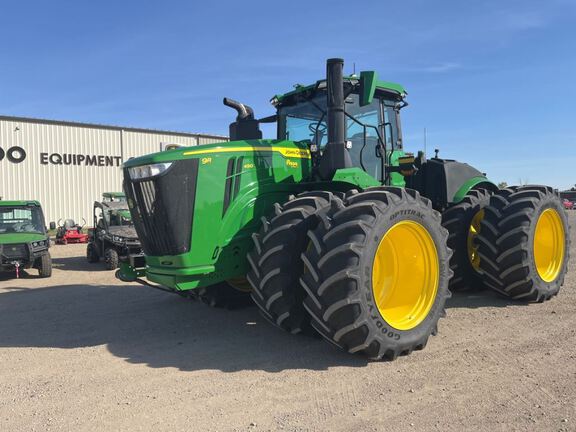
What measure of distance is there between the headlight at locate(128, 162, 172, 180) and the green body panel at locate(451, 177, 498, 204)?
13.4 ft

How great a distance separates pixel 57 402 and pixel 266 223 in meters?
2.29

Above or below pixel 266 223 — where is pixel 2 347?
below

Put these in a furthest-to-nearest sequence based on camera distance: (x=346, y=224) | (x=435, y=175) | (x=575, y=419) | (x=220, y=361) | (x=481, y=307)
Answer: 1. (x=435, y=175)
2. (x=481, y=307)
3. (x=220, y=361)
4. (x=346, y=224)
5. (x=575, y=419)

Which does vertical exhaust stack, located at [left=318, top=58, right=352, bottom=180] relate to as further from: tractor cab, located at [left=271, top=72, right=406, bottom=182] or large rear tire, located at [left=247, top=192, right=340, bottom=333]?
large rear tire, located at [left=247, top=192, right=340, bottom=333]

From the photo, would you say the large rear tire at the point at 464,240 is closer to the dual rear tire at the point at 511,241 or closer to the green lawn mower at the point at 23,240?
the dual rear tire at the point at 511,241

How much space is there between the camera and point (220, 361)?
14.3ft

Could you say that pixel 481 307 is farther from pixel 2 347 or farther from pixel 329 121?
pixel 2 347

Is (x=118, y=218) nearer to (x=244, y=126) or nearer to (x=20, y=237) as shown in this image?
(x=20, y=237)

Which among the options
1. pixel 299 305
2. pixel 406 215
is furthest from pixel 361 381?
pixel 406 215

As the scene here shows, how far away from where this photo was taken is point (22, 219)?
38.9 feet

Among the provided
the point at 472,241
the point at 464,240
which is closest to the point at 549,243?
the point at 472,241

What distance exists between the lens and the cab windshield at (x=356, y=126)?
18.8 ft

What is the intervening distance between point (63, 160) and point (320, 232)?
77.2ft

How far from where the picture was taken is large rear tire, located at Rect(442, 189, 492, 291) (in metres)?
6.54
